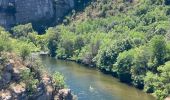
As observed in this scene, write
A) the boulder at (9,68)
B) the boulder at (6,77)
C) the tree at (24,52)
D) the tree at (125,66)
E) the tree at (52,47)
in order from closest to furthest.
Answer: the boulder at (6,77) → the boulder at (9,68) → the tree at (24,52) → the tree at (125,66) → the tree at (52,47)

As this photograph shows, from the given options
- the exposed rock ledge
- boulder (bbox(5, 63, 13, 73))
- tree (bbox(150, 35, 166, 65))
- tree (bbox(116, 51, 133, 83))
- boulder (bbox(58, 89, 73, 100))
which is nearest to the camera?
the exposed rock ledge

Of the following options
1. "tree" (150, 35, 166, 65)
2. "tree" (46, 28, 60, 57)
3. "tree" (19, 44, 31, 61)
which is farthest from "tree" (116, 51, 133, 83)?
"tree" (19, 44, 31, 61)

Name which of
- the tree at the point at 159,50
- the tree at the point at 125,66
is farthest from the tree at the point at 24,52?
the tree at the point at 125,66

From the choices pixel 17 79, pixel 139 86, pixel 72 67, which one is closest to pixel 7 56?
pixel 17 79

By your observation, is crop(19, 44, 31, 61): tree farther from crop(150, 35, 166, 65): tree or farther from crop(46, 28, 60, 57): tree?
crop(46, 28, 60, 57): tree

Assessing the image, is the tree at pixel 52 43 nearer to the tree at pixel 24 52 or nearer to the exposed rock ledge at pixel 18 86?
the tree at pixel 24 52

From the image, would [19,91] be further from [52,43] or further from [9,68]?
[52,43]

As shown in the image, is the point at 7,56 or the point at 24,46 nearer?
the point at 7,56

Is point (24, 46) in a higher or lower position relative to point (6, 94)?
higher

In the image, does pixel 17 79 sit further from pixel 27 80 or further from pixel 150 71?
pixel 150 71
